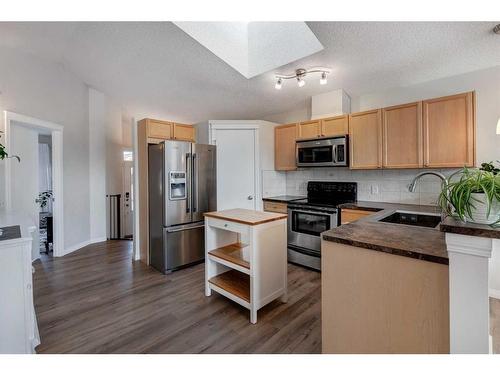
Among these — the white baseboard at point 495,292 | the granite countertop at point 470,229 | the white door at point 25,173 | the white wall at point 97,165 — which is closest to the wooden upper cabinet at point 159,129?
the white door at point 25,173

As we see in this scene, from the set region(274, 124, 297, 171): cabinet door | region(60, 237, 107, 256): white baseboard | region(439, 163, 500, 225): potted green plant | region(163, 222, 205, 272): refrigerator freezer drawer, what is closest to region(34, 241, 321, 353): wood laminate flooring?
region(163, 222, 205, 272): refrigerator freezer drawer

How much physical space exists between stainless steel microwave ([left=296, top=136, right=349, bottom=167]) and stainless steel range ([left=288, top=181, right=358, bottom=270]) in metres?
0.50

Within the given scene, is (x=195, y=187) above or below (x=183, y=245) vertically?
above

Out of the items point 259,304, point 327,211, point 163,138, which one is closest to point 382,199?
point 327,211

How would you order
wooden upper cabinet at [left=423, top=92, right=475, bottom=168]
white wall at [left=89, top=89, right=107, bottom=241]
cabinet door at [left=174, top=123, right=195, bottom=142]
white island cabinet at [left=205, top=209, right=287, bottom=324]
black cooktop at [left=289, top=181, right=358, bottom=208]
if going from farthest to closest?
1. white wall at [left=89, top=89, right=107, bottom=241]
2. cabinet door at [left=174, top=123, right=195, bottom=142]
3. black cooktop at [left=289, top=181, right=358, bottom=208]
4. wooden upper cabinet at [left=423, top=92, right=475, bottom=168]
5. white island cabinet at [left=205, top=209, right=287, bottom=324]

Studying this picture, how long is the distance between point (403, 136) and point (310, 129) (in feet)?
4.03

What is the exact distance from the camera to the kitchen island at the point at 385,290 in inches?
39.4

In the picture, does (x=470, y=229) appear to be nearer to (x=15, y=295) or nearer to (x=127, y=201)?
(x=15, y=295)

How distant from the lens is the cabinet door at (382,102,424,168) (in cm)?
274

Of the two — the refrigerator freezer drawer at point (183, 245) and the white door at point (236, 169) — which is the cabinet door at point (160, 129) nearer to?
the white door at point (236, 169)

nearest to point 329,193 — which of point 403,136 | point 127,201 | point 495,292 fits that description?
point 403,136

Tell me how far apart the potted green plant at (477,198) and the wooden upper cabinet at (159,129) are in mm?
3466

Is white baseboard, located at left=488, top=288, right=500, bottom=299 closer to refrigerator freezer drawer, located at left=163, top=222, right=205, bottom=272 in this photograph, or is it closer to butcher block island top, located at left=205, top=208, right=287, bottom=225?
butcher block island top, located at left=205, top=208, right=287, bottom=225

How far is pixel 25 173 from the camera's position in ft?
11.3
